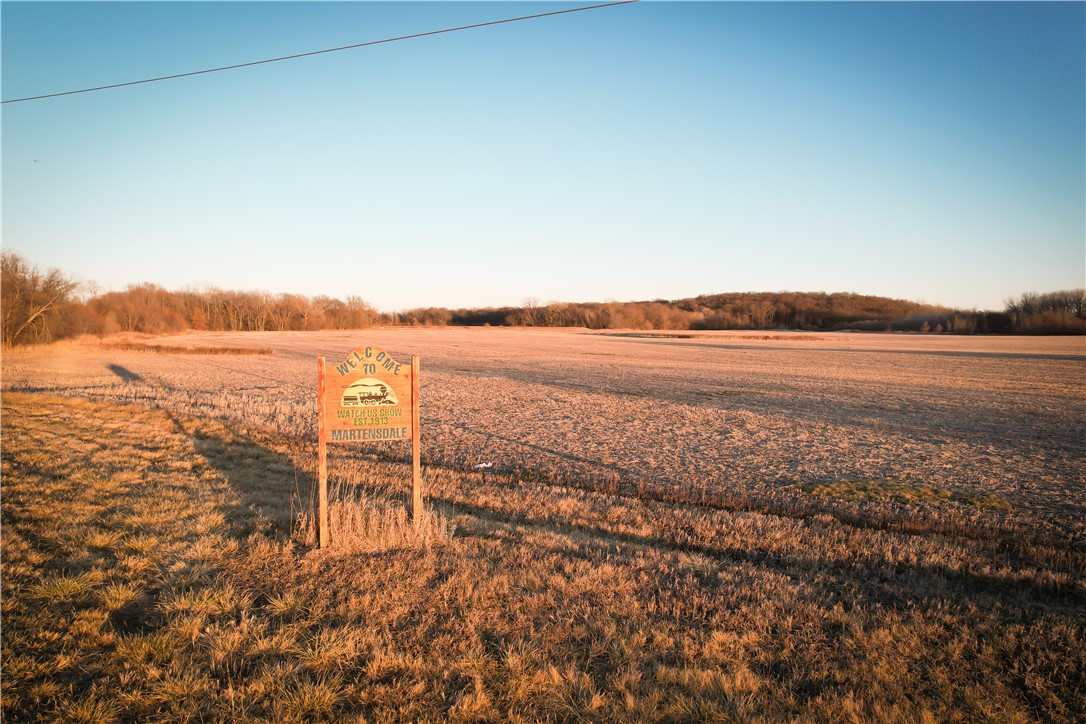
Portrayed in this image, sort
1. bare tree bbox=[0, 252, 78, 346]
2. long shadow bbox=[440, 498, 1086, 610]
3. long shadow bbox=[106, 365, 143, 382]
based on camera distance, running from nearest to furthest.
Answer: long shadow bbox=[440, 498, 1086, 610]
long shadow bbox=[106, 365, 143, 382]
bare tree bbox=[0, 252, 78, 346]

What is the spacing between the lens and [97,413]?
15.0 metres

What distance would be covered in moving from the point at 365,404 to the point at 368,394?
12cm

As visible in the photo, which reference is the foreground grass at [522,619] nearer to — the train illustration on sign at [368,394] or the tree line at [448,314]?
the train illustration on sign at [368,394]

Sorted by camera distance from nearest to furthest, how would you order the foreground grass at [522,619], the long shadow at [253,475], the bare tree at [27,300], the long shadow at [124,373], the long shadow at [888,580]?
the foreground grass at [522,619]
the long shadow at [888,580]
the long shadow at [253,475]
the long shadow at [124,373]
the bare tree at [27,300]

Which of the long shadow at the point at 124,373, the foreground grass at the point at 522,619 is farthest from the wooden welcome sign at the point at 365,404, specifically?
the long shadow at the point at 124,373

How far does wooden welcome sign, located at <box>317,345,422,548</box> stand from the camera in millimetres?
6402

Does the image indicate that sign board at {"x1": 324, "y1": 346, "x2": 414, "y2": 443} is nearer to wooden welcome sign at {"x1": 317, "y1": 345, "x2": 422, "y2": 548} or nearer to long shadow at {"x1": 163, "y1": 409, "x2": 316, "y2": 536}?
wooden welcome sign at {"x1": 317, "y1": 345, "x2": 422, "y2": 548}

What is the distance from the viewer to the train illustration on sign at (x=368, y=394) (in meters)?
6.49

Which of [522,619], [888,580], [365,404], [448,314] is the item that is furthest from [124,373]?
[448,314]

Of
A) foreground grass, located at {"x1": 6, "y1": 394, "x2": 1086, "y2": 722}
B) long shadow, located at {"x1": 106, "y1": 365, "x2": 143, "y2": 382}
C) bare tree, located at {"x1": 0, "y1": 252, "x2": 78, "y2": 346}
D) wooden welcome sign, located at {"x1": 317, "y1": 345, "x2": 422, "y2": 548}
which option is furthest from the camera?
bare tree, located at {"x1": 0, "y1": 252, "x2": 78, "y2": 346}

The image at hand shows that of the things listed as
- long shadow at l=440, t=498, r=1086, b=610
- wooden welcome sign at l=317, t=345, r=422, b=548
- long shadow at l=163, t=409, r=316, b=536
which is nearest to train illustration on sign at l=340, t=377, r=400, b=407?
wooden welcome sign at l=317, t=345, r=422, b=548

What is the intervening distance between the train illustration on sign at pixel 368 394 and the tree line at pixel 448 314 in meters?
46.4

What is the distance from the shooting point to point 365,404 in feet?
21.5

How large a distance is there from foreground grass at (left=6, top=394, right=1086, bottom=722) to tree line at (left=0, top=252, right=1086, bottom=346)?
147ft
